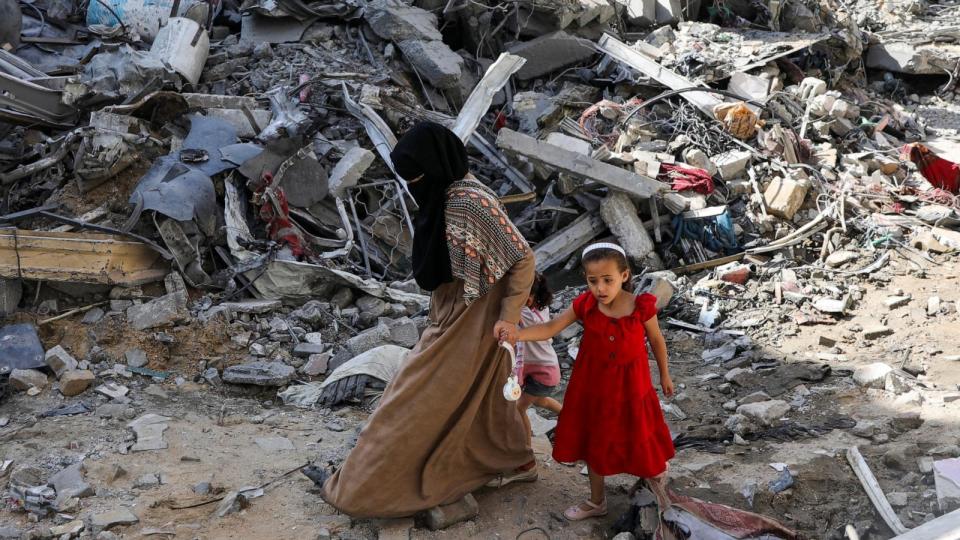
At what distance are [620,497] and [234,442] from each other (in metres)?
2.19

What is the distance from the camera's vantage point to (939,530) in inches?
122

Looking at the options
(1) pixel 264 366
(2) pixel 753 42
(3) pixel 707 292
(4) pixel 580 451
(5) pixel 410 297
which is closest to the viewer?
(4) pixel 580 451

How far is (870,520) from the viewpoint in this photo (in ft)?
11.8

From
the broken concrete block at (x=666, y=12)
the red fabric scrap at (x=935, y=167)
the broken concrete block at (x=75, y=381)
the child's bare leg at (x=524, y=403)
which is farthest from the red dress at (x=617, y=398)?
the broken concrete block at (x=666, y=12)

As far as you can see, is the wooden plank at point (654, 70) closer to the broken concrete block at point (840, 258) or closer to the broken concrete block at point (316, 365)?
the broken concrete block at point (840, 258)

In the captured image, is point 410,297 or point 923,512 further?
point 410,297

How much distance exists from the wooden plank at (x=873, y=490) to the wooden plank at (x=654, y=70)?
19.3 ft

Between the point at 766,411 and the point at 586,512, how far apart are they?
5.40ft

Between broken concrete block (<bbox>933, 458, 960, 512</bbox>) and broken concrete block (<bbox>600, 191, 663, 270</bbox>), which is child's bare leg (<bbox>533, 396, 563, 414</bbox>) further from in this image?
broken concrete block (<bbox>600, 191, 663, 270</bbox>)

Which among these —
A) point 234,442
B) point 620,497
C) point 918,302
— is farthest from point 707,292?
point 234,442

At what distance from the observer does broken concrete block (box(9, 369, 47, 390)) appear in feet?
17.1

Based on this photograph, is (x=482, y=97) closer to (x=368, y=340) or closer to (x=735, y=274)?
(x=735, y=274)

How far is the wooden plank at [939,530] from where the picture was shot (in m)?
3.06

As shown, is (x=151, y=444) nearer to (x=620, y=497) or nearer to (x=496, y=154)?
(x=620, y=497)
